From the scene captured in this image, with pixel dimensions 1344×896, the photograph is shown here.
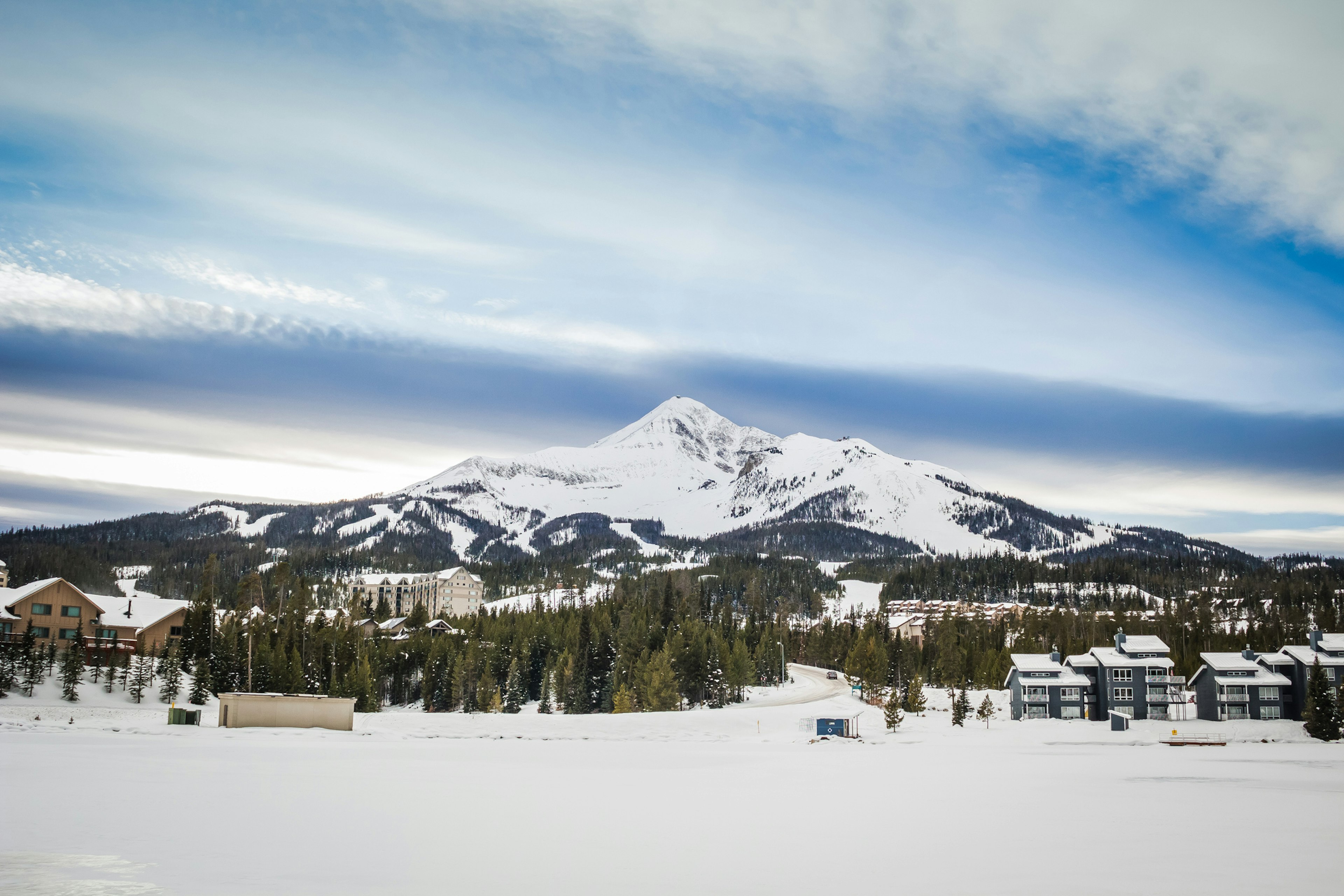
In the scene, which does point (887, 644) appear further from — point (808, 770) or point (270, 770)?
point (270, 770)

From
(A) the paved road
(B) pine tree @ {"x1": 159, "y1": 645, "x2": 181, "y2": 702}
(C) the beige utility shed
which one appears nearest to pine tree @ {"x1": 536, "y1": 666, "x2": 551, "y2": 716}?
(A) the paved road

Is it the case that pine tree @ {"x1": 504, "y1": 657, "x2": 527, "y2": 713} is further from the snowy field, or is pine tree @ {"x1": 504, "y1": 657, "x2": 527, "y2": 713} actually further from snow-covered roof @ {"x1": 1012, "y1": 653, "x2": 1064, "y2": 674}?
snow-covered roof @ {"x1": 1012, "y1": 653, "x2": 1064, "y2": 674}

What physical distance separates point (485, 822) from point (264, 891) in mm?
8040

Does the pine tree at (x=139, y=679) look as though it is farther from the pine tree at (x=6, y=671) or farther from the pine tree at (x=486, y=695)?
the pine tree at (x=486, y=695)

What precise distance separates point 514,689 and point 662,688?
23366mm

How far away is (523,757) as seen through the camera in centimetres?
4028

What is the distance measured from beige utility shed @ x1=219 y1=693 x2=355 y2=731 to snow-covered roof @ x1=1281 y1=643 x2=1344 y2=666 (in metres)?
79.0

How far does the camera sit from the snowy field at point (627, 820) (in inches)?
589

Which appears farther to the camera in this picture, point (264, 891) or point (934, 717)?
point (934, 717)

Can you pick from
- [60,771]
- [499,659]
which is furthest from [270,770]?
[499,659]

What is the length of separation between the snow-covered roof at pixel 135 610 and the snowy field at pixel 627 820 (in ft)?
140

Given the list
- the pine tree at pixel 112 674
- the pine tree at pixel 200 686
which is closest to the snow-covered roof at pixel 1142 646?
the pine tree at pixel 200 686

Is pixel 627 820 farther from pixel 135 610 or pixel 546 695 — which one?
pixel 135 610

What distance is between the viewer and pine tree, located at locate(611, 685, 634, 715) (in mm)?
84312
